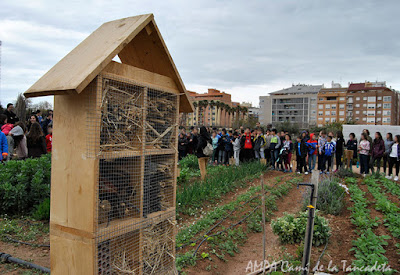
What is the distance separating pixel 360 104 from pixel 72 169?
10357cm

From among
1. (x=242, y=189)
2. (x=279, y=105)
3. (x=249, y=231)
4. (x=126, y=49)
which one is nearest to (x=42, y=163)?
(x=126, y=49)

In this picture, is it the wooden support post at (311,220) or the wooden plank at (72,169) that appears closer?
the wooden plank at (72,169)

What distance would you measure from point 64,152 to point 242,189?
7211 mm

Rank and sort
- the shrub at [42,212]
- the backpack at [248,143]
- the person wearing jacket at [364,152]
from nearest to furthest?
the shrub at [42,212], the person wearing jacket at [364,152], the backpack at [248,143]

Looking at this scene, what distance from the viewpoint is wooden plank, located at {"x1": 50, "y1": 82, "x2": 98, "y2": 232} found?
2594 millimetres

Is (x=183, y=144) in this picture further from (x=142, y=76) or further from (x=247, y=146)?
(x=142, y=76)

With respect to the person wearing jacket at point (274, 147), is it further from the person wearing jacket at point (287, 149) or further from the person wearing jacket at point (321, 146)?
the person wearing jacket at point (321, 146)

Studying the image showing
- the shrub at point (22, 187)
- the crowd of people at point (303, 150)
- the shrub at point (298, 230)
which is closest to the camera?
the shrub at point (298, 230)

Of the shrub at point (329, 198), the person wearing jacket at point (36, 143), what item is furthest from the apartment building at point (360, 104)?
the person wearing jacket at point (36, 143)

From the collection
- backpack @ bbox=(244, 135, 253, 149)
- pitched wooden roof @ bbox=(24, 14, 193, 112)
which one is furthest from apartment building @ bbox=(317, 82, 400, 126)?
pitched wooden roof @ bbox=(24, 14, 193, 112)

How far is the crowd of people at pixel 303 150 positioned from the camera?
11.2 meters

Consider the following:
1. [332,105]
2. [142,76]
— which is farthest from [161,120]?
[332,105]

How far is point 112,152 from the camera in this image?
2.75 meters

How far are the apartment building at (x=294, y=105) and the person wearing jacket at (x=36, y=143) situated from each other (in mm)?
95376
